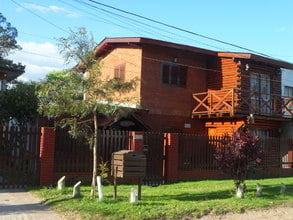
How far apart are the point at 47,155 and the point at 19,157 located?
0.85m

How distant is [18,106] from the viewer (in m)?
18.2

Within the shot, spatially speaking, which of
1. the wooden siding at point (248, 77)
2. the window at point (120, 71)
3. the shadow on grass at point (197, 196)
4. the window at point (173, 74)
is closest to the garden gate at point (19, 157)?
the shadow on grass at point (197, 196)

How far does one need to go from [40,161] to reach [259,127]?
14.0 meters

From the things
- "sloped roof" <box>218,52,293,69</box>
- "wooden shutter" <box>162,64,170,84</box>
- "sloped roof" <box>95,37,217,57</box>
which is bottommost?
"wooden shutter" <box>162,64,170,84</box>

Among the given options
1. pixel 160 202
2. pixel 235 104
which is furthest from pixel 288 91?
pixel 160 202

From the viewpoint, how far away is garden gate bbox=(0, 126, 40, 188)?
12.1 m

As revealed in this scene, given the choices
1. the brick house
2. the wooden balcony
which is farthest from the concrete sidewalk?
the wooden balcony

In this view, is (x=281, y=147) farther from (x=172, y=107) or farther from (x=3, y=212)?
(x=3, y=212)

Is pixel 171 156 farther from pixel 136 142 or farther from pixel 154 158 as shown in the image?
pixel 136 142

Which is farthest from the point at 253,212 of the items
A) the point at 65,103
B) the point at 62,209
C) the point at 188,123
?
the point at 188,123

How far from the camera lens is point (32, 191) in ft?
38.3

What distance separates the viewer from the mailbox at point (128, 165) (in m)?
10.2

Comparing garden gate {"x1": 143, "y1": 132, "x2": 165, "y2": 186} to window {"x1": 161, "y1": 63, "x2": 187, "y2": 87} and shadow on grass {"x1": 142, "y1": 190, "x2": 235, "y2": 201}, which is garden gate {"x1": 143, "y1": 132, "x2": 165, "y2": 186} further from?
window {"x1": 161, "y1": 63, "x2": 187, "y2": 87}

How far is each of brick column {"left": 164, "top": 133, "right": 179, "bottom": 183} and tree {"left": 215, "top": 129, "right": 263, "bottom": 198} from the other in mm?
3530
